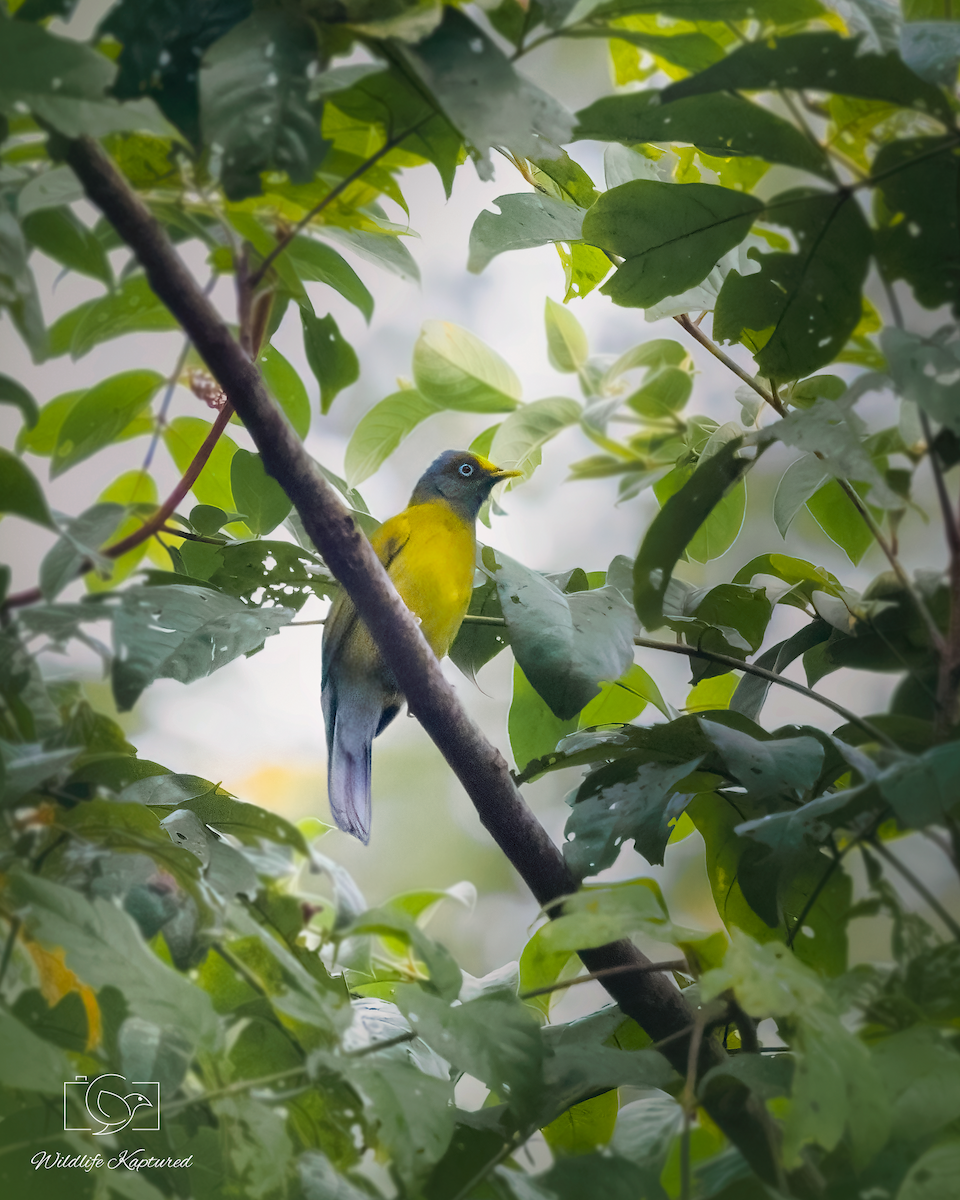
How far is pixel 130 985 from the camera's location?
392mm

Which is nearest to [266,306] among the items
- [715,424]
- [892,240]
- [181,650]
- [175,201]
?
[175,201]

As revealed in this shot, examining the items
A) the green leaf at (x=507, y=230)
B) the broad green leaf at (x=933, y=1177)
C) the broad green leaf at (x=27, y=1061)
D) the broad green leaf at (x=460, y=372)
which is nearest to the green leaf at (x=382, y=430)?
the broad green leaf at (x=460, y=372)

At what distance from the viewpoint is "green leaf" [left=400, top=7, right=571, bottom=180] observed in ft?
1.31

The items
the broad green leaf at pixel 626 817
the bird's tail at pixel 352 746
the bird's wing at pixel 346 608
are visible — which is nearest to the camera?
the broad green leaf at pixel 626 817

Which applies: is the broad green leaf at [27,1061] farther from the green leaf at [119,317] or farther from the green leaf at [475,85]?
→ the green leaf at [475,85]

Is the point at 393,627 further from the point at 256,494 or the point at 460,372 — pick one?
the point at 460,372

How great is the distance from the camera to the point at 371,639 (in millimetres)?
1073

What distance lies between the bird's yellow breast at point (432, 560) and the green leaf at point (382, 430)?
44 centimetres

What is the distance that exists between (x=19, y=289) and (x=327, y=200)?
0.15m

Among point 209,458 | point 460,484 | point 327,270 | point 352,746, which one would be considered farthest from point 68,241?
point 460,484

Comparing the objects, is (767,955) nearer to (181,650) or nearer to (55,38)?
(181,650)

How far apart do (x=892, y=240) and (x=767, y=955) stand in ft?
1.18

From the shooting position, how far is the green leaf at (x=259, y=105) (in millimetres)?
378

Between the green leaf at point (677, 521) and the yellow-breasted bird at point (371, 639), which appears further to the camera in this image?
the yellow-breasted bird at point (371, 639)
